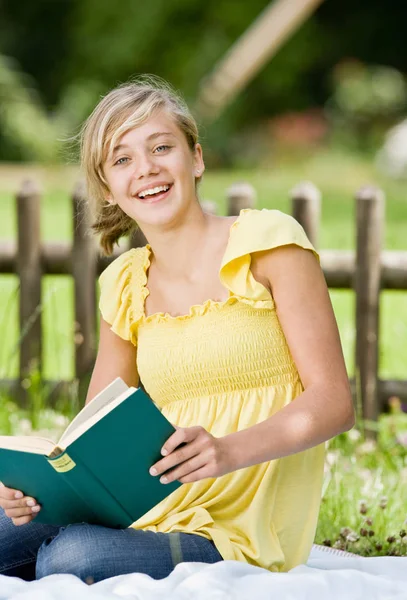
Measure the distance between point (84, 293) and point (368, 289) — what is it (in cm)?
116

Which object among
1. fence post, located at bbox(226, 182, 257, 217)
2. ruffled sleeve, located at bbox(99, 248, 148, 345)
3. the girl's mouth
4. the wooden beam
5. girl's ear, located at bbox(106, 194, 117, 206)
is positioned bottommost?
ruffled sleeve, located at bbox(99, 248, 148, 345)

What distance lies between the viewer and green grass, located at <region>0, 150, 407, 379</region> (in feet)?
15.8

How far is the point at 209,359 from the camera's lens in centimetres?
218

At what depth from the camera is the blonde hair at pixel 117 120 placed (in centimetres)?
223

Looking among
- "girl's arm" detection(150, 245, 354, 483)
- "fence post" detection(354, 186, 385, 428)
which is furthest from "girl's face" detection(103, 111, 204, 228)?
"fence post" detection(354, 186, 385, 428)

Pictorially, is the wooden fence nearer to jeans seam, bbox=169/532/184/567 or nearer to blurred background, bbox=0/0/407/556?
blurred background, bbox=0/0/407/556

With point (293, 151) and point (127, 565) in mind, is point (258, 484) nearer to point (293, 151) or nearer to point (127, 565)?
point (127, 565)

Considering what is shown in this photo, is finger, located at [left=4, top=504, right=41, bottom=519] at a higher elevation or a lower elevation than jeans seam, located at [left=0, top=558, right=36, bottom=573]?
higher

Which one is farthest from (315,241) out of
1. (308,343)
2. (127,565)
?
(127,565)

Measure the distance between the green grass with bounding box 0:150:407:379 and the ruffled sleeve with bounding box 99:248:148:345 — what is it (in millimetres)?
1092

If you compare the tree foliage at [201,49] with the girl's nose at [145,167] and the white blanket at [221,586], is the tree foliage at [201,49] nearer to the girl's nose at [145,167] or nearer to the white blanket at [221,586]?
the girl's nose at [145,167]

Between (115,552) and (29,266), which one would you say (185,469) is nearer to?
(115,552)

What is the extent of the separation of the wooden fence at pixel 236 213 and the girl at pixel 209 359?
1.76 meters

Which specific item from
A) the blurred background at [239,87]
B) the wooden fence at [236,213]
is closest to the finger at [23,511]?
the wooden fence at [236,213]
